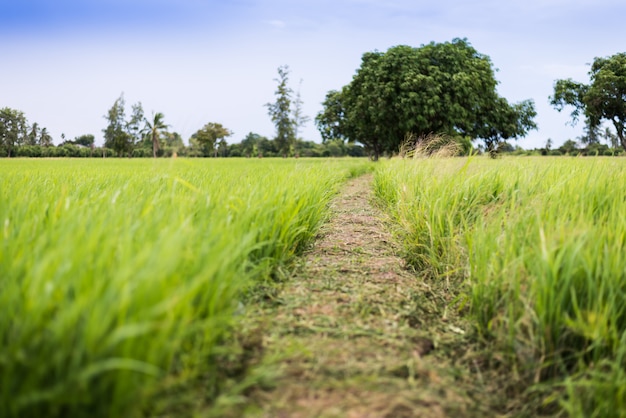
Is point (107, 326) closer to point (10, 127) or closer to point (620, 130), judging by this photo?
point (620, 130)

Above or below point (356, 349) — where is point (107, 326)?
above

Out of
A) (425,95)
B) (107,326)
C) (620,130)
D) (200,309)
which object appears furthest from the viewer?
(620,130)

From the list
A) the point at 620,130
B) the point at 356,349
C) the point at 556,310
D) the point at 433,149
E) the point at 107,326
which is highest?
the point at 620,130

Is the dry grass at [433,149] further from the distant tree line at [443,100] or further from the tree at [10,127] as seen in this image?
the tree at [10,127]

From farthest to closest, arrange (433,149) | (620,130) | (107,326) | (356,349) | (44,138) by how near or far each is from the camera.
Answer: (44,138)
(620,130)
(433,149)
(356,349)
(107,326)

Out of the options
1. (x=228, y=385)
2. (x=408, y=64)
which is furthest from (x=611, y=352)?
(x=408, y=64)

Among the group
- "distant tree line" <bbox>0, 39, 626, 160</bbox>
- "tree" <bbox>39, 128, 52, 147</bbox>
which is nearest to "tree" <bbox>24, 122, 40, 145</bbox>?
"tree" <bbox>39, 128, 52, 147</bbox>

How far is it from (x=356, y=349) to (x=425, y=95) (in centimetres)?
2396

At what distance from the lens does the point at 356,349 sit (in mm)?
1954

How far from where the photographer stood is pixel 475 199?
395 cm

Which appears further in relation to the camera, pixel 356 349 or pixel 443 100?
pixel 443 100

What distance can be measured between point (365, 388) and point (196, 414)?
0.64 metres

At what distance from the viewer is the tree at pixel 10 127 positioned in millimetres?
64125

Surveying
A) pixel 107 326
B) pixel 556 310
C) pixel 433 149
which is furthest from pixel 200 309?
pixel 433 149
